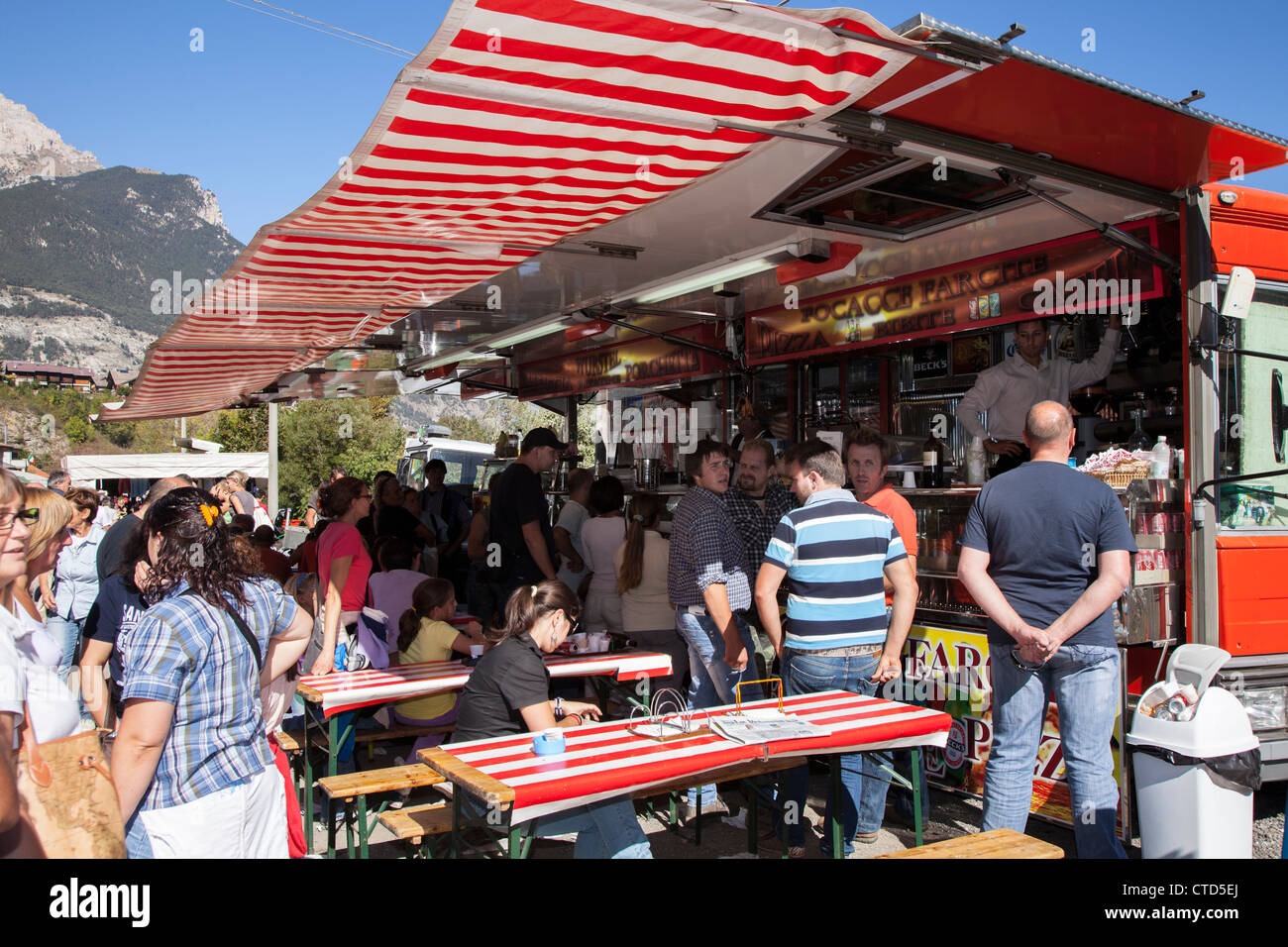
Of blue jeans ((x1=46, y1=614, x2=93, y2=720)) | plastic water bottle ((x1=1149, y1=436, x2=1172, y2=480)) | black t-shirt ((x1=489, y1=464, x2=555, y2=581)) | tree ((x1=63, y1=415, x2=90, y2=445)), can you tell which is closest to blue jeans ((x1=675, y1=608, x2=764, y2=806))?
black t-shirt ((x1=489, y1=464, x2=555, y2=581))

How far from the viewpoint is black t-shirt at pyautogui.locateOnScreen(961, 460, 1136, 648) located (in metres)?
3.51

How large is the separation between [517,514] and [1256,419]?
14.6ft

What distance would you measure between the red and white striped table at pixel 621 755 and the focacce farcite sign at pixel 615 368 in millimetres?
5872

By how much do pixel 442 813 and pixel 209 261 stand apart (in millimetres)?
181381

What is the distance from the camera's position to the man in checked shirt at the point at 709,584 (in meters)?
4.54

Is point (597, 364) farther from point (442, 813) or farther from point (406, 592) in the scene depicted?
point (442, 813)

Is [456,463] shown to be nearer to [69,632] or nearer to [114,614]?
[69,632]

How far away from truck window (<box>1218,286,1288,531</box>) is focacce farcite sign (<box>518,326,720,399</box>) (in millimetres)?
4979

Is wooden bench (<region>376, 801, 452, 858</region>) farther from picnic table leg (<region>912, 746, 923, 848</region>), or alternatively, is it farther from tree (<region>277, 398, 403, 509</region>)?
tree (<region>277, 398, 403, 509</region>)

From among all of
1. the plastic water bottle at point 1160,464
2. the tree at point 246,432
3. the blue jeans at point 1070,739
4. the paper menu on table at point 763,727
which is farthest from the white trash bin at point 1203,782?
the tree at point 246,432

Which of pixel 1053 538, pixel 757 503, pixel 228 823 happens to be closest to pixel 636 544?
pixel 757 503

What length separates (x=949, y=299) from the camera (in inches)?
244
